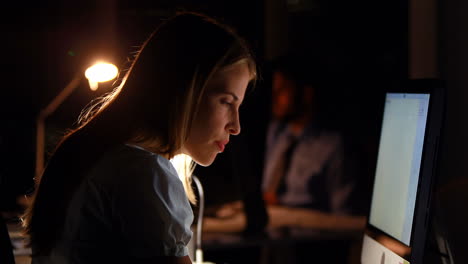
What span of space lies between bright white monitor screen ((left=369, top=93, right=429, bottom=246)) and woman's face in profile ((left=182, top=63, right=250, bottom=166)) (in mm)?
317

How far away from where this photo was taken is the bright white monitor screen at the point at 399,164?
107cm

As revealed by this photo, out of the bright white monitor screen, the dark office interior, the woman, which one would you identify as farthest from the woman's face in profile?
the dark office interior

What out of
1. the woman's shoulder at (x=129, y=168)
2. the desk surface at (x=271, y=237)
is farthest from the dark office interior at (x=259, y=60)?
the woman's shoulder at (x=129, y=168)

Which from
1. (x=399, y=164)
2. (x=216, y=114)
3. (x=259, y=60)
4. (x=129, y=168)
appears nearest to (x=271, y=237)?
(x=259, y=60)

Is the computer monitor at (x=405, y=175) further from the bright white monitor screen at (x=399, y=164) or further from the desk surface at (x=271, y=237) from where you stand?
the desk surface at (x=271, y=237)

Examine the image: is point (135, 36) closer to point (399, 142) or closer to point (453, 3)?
point (453, 3)

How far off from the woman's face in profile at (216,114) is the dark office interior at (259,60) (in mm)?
689

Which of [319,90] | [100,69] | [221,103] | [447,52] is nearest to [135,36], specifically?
[319,90]

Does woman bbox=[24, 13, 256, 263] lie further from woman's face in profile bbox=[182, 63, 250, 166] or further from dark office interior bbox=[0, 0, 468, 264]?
dark office interior bbox=[0, 0, 468, 264]

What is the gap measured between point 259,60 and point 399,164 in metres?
0.90

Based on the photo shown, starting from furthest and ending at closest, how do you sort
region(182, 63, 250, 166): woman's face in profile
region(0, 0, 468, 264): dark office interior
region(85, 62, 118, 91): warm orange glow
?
region(85, 62, 118, 91): warm orange glow, region(0, 0, 468, 264): dark office interior, region(182, 63, 250, 166): woman's face in profile

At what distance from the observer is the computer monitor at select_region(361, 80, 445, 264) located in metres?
1.01

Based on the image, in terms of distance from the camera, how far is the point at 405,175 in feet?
3.67

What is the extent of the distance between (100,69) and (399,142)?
113 centimetres
